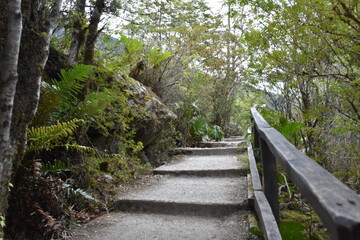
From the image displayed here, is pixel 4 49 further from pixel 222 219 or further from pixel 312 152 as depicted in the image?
pixel 312 152

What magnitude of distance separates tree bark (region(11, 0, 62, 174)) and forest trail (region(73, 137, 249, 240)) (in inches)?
47.7

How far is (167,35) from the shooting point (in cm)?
954

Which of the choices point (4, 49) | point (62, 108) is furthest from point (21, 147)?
point (62, 108)

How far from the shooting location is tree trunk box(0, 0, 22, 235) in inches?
78.1

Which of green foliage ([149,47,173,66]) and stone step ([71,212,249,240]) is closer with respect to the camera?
stone step ([71,212,249,240])

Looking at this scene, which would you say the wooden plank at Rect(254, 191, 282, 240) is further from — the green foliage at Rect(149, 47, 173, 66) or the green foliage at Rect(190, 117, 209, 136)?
the green foliage at Rect(190, 117, 209, 136)

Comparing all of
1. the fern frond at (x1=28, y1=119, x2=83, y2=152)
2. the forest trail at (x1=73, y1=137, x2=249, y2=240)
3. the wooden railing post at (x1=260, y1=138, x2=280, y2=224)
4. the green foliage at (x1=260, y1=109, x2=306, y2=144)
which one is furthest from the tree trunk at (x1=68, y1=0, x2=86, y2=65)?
the green foliage at (x1=260, y1=109, x2=306, y2=144)

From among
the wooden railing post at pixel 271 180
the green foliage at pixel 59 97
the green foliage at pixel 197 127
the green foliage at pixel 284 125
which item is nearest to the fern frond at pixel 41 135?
the green foliage at pixel 59 97

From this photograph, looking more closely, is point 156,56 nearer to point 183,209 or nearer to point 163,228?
point 183,209

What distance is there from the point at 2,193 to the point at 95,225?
1.23 meters

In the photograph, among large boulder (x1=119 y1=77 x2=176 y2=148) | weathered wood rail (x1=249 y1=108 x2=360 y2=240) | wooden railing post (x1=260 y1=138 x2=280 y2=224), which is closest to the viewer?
weathered wood rail (x1=249 y1=108 x2=360 y2=240)

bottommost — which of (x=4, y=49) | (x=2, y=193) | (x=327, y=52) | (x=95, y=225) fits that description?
→ (x=95, y=225)

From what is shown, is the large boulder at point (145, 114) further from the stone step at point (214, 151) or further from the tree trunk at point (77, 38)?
the tree trunk at point (77, 38)

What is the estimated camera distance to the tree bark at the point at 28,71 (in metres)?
2.21
